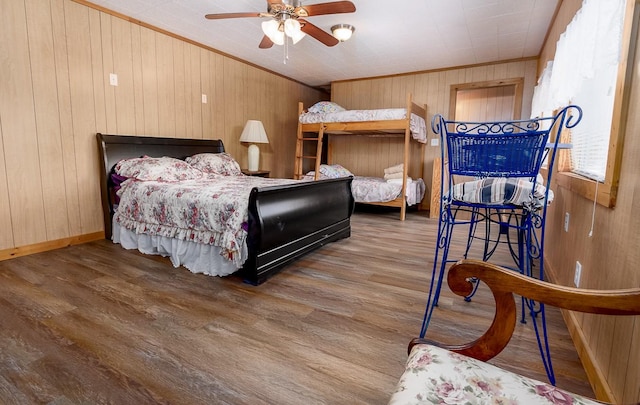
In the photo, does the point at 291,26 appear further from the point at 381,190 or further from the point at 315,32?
the point at 381,190

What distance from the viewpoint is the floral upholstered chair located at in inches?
26.2

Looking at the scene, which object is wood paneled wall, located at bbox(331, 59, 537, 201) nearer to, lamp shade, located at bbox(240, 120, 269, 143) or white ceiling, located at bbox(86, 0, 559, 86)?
white ceiling, located at bbox(86, 0, 559, 86)

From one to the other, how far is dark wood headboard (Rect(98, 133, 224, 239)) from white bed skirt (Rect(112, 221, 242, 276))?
441mm

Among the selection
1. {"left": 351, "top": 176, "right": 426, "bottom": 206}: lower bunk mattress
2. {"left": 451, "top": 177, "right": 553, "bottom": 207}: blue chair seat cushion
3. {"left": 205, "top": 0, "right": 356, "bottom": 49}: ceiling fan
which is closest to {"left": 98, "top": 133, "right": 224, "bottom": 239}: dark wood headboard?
{"left": 205, "top": 0, "right": 356, "bottom": 49}: ceiling fan

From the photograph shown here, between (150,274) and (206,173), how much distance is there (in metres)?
1.57

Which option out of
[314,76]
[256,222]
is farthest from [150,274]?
[314,76]

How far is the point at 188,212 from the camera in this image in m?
2.57

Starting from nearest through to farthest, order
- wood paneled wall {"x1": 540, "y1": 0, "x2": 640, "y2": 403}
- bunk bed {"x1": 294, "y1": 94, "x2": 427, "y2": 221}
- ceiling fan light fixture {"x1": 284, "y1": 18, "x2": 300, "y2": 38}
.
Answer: wood paneled wall {"x1": 540, "y1": 0, "x2": 640, "y2": 403}
ceiling fan light fixture {"x1": 284, "y1": 18, "x2": 300, "y2": 38}
bunk bed {"x1": 294, "y1": 94, "x2": 427, "y2": 221}

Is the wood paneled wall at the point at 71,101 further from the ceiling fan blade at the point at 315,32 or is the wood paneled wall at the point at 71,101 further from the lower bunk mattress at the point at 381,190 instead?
the lower bunk mattress at the point at 381,190

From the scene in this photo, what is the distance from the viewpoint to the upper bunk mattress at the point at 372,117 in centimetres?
468

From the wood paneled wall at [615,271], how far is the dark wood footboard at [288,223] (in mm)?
1800

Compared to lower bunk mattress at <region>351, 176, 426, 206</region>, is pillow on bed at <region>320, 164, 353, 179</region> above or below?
above

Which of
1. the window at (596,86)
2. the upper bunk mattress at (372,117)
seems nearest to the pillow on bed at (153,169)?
the upper bunk mattress at (372,117)

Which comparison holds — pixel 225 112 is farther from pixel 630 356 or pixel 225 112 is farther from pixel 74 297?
pixel 630 356
